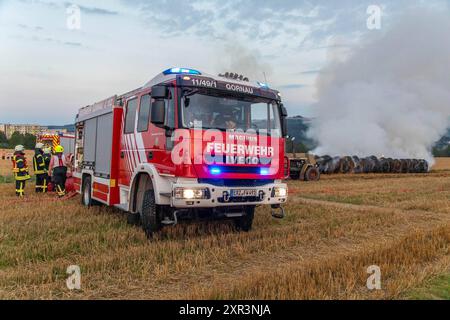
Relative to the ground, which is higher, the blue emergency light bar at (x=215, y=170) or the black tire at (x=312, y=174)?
the blue emergency light bar at (x=215, y=170)

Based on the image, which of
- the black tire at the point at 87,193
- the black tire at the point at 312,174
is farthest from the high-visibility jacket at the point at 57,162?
the black tire at the point at 312,174

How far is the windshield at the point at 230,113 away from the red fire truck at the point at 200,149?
0.05 ft

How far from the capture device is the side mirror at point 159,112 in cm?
625

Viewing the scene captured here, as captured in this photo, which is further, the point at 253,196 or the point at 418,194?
the point at 418,194

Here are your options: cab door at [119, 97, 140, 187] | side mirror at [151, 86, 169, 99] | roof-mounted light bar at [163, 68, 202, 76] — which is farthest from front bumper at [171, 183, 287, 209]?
roof-mounted light bar at [163, 68, 202, 76]

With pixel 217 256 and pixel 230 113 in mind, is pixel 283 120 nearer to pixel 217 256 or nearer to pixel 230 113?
pixel 230 113

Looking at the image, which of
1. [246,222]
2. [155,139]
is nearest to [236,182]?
[155,139]

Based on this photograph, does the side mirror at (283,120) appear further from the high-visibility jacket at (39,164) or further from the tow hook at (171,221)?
the high-visibility jacket at (39,164)

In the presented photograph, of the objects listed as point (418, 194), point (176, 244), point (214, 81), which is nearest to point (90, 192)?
point (176, 244)

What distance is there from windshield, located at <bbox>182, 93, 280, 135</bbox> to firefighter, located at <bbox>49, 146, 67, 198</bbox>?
7.89 meters
